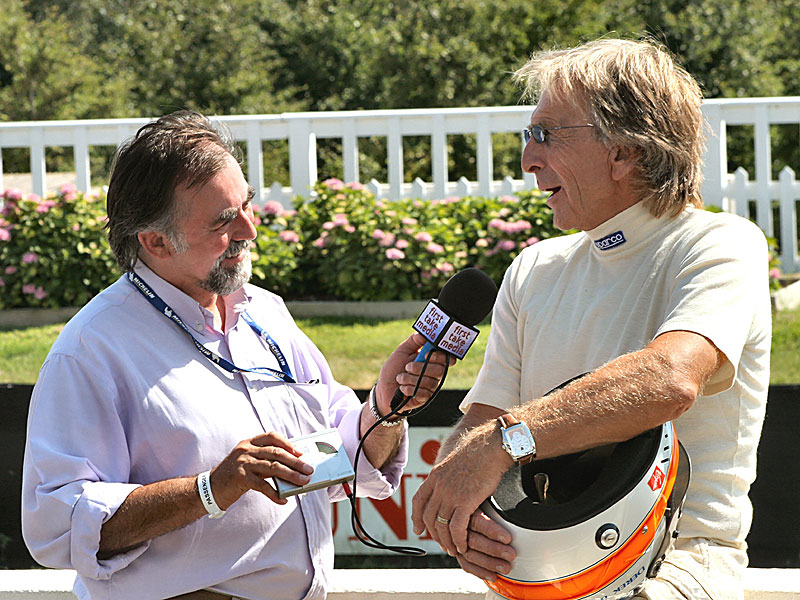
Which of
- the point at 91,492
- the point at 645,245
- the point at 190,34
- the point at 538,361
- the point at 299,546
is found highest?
the point at 190,34

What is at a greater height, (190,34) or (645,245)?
(190,34)

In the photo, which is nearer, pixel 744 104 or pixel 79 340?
pixel 79 340

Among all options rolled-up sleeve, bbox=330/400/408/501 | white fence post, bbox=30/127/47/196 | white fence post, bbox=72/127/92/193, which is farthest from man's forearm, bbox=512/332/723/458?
white fence post, bbox=30/127/47/196

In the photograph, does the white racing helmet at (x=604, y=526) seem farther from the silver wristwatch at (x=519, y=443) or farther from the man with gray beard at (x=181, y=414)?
the man with gray beard at (x=181, y=414)

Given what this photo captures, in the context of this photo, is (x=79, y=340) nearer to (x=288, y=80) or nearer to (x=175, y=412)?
(x=175, y=412)

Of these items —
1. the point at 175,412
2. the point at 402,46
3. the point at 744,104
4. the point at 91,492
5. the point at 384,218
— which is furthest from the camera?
the point at 402,46

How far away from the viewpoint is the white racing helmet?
1944 mm

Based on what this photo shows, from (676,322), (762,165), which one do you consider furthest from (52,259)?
(676,322)

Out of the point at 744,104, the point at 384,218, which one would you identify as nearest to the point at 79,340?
the point at 384,218

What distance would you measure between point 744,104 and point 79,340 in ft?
26.4

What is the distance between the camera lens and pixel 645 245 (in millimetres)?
2422

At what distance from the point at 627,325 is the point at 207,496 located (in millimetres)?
1012

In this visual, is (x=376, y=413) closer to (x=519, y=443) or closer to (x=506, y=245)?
(x=519, y=443)

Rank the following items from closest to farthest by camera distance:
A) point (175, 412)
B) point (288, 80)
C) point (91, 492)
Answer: point (91, 492) → point (175, 412) → point (288, 80)
